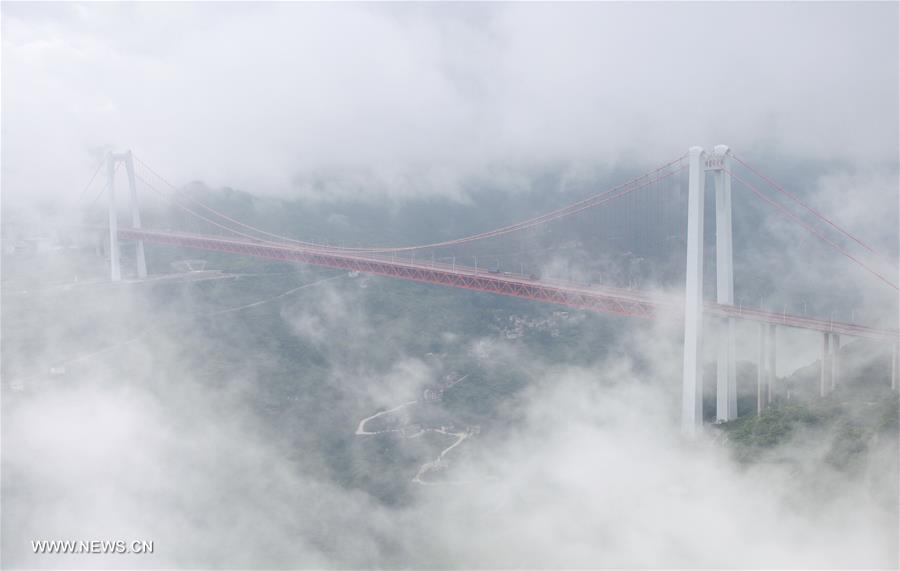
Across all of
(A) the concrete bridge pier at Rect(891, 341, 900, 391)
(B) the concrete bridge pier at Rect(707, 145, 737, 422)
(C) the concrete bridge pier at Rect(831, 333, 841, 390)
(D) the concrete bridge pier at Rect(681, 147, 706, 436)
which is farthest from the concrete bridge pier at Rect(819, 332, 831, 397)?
(D) the concrete bridge pier at Rect(681, 147, 706, 436)

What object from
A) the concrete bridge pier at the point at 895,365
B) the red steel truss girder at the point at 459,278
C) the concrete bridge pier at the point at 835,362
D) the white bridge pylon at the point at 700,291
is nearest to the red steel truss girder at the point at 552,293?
the red steel truss girder at the point at 459,278

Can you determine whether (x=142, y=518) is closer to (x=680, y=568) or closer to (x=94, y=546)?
(x=94, y=546)

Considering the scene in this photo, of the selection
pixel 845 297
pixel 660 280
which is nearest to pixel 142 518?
pixel 660 280

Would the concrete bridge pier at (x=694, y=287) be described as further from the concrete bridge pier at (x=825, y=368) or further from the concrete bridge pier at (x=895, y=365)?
the concrete bridge pier at (x=895, y=365)

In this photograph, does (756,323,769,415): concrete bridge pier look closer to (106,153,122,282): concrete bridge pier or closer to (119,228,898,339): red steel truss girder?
(119,228,898,339): red steel truss girder

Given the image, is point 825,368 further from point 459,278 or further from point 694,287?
point 459,278

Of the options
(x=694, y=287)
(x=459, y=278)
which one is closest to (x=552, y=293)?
(x=459, y=278)

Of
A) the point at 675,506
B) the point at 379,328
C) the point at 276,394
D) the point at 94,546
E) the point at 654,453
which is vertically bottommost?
the point at 94,546

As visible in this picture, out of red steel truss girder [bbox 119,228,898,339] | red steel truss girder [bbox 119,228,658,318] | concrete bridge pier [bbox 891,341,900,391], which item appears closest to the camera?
concrete bridge pier [bbox 891,341,900,391]
